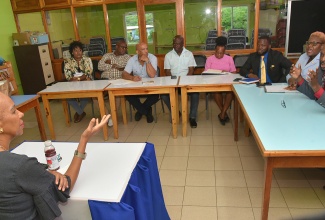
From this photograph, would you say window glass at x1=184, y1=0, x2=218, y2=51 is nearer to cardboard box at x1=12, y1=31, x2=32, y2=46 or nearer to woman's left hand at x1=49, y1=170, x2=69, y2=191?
cardboard box at x1=12, y1=31, x2=32, y2=46

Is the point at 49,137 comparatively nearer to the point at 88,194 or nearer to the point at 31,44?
the point at 31,44

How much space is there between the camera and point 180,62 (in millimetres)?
4203

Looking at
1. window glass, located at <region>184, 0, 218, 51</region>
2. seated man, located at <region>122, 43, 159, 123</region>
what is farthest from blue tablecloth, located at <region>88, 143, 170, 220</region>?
window glass, located at <region>184, 0, 218, 51</region>

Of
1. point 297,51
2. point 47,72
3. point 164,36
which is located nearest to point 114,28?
point 164,36

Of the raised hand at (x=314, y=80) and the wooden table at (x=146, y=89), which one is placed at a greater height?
the raised hand at (x=314, y=80)

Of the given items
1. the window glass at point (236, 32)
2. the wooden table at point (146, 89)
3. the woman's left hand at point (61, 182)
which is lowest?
the wooden table at point (146, 89)

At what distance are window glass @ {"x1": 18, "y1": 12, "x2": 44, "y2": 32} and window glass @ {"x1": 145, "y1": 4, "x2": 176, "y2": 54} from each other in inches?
97.9

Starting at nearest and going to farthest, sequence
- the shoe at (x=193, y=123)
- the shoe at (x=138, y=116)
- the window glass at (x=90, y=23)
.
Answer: the shoe at (x=193, y=123), the shoe at (x=138, y=116), the window glass at (x=90, y=23)

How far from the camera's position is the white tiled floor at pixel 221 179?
2086 mm

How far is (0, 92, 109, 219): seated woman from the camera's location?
3.25ft

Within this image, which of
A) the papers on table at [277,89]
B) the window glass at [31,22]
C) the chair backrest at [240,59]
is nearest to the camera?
the papers on table at [277,89]

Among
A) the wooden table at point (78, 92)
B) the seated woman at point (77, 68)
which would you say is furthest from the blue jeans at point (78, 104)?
the wooden table at point (78, 92)

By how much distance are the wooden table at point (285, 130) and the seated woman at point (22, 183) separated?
1104 mm

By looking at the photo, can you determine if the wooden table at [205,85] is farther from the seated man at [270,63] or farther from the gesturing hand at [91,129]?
the gesturing hand at [91,129]
